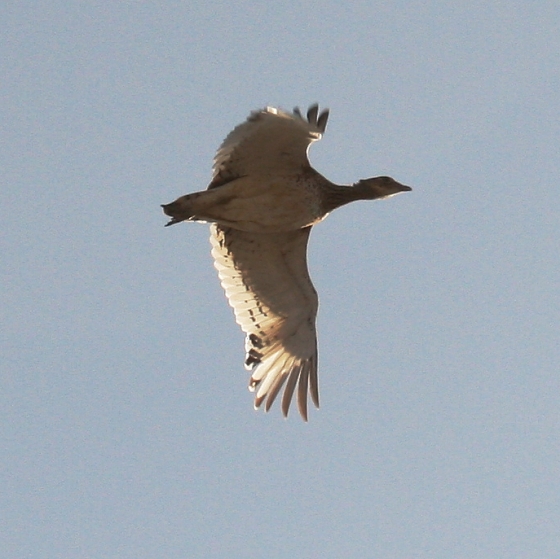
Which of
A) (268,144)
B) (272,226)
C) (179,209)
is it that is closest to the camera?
(268,144)

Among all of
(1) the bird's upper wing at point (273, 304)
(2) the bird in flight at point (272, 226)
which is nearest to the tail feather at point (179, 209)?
(2) the bird in flight at point (272, 226)

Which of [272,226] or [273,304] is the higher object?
[272,226]

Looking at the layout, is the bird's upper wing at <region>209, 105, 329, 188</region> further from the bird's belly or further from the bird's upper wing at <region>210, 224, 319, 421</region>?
the bird's upper wing at <region>210, 224, 319, 421</region>

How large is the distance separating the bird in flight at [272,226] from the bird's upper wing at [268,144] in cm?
1

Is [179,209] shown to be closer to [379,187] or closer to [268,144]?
[268,144]

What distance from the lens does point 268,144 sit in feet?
54.4

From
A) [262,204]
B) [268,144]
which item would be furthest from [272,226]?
[268,144]

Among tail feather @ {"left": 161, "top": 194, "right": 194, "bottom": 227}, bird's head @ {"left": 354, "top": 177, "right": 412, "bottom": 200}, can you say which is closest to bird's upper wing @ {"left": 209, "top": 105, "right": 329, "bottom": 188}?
tail feather @ {"left": 161, "top": 194, "right": 194, "bottom": 227}

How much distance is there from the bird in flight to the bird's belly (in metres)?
0.01

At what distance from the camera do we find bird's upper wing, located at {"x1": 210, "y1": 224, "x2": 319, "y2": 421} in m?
18.0

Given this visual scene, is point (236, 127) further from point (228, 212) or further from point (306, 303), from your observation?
point (306, 303)

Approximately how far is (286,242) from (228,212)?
1314 mm

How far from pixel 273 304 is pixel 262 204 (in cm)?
189

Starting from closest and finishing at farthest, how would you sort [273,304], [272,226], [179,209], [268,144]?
1. [268,144]
2. [179,209]
3. [272,226]
4. [273,304]
